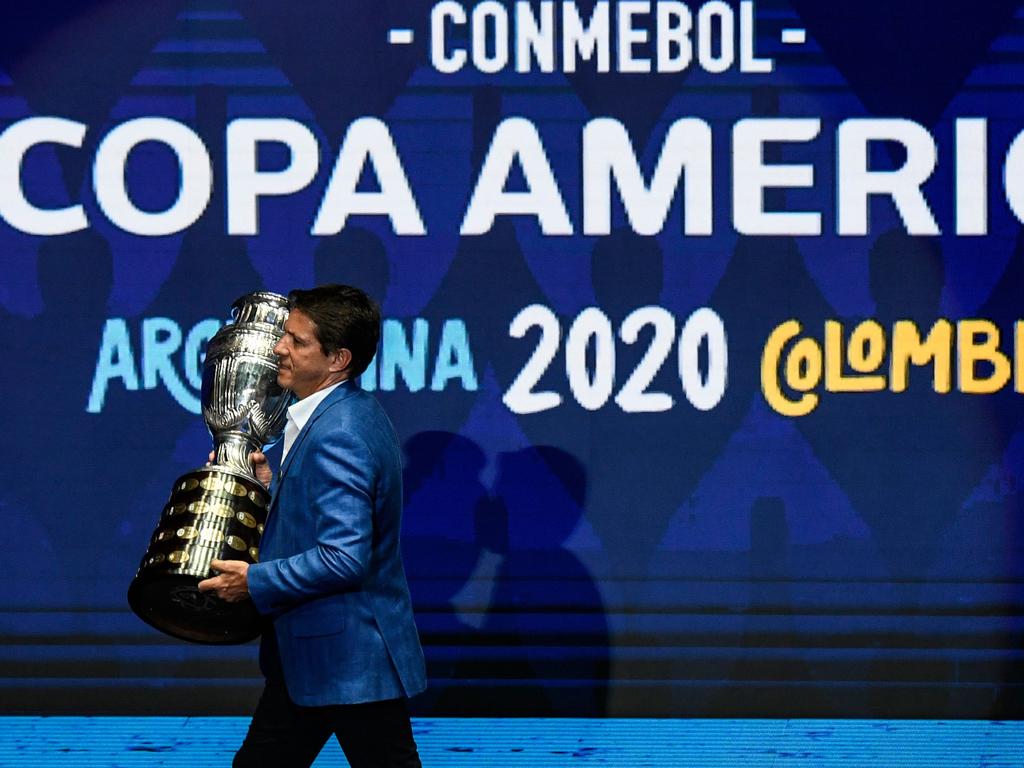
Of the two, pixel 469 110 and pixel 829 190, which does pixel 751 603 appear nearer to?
pixel 829 190

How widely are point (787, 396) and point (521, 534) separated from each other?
993 mm

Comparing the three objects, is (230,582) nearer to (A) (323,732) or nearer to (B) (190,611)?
(B) (190,611)

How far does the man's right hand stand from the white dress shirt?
1.18 feet

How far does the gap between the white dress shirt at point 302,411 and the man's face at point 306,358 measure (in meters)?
0.02

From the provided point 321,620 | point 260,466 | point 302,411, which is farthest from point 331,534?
point 260,466

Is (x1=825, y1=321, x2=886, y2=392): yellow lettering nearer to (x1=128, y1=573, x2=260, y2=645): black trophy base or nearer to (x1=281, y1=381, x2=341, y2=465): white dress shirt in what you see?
(x1=281, y1=381, x2=341, y2=465): white dress shirt

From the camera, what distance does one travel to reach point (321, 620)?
9.78 ft

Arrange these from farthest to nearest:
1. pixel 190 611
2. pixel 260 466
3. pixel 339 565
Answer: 1. pixel 260 466
2. pixel 190 611
3. pixel 339 565

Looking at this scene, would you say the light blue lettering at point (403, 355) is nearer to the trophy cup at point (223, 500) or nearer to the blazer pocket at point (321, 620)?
the trophy cup at point (223, 500)

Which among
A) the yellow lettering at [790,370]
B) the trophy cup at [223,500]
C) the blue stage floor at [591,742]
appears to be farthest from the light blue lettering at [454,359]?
Answer: the trophy cup at [223,500]

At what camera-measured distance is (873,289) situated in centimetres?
481

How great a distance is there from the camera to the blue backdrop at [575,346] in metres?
4.80

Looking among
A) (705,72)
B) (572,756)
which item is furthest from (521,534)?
(705,72)

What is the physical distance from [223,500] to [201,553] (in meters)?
0.15
